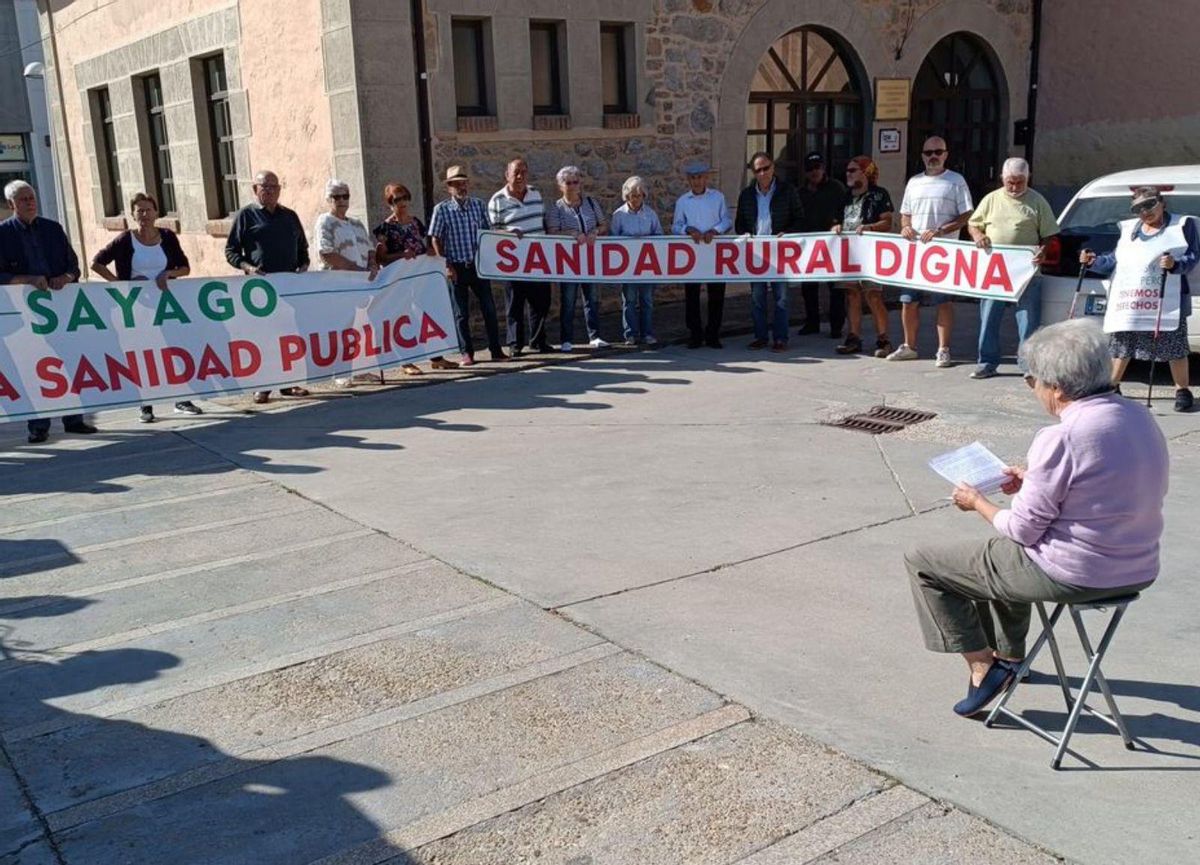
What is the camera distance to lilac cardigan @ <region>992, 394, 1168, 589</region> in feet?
12.1

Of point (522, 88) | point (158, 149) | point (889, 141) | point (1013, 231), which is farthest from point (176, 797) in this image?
point (158, 149)

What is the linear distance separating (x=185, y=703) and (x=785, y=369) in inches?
287

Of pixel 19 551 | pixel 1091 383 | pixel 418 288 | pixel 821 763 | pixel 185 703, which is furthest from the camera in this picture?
pixel 418 288

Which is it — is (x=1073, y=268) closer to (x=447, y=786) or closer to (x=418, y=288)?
(x=418, y=288)

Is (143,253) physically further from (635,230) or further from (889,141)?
(889,141)

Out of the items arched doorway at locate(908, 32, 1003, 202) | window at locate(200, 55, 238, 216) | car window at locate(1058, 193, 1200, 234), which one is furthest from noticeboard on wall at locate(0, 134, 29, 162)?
car window at locate(1058, 193, 1200, 234)

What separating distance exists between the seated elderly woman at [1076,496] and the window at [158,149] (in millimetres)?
16017

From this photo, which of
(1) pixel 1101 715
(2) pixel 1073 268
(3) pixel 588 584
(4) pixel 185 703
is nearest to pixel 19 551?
(4) pixel 185 703

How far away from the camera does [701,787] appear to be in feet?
12.7

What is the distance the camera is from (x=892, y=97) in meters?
16.4

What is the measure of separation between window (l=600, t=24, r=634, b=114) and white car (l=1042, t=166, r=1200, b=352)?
5777 millimetres

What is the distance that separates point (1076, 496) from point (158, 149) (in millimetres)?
17111

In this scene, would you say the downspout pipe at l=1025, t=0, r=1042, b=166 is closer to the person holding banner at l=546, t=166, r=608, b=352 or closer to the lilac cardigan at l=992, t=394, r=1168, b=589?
the person holding banner at l=546, t=166, r=608, b=352

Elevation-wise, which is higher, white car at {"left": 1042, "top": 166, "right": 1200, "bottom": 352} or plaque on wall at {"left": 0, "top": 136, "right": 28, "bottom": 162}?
plaque on wall at {"left": 0, "top": 136, "right": 28, "bottom": 162}
